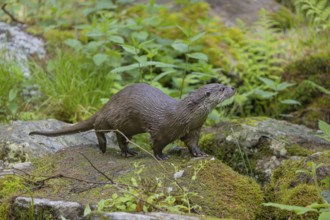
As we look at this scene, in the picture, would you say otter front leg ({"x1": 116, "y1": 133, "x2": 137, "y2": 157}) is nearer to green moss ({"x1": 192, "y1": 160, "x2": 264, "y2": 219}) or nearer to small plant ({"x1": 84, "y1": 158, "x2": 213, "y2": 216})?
small plant ({"x1": 84, "y1": 158, "x2": 213, "y2": 216})

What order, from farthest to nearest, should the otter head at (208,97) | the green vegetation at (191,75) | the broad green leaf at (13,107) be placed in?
1. the broad green leaf at (13,107)
2. the otter head at (208,97)
3. the green vegetation at (191,75)

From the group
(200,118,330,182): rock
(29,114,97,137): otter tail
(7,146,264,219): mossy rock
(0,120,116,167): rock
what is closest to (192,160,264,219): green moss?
(7,146,264,219): mossy rock

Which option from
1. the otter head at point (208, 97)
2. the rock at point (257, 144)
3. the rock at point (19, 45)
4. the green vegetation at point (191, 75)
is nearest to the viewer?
the green vegetation at point (191, 75)

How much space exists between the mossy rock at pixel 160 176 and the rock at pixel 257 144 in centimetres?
66

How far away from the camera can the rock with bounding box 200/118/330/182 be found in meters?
4.62

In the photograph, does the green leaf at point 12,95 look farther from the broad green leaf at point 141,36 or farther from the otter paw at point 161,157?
the otter paw at point 161,157

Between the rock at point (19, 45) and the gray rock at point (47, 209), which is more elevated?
the gray rock at point (47, 209)

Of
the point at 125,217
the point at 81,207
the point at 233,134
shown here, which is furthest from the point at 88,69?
the point at 125,217

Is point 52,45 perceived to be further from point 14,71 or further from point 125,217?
point 125,217

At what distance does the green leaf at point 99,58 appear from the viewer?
609 centimetres

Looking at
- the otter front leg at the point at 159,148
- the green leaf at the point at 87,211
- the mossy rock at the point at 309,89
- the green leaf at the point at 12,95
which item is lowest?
the mossy rock at the point at 309,89

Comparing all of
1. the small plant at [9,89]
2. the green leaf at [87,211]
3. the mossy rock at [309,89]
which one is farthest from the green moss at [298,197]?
the small plant at [9,89]

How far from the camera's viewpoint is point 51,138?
480 cm

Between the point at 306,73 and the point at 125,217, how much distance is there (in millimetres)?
4447
